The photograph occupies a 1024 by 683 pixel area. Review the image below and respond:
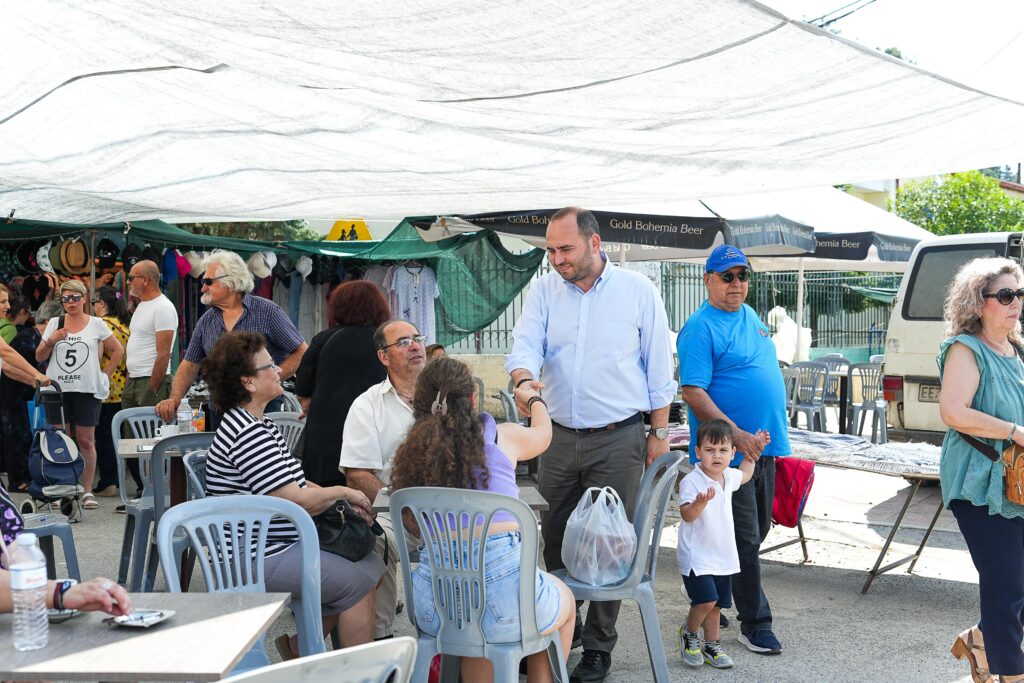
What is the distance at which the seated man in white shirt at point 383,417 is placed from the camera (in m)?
4.28

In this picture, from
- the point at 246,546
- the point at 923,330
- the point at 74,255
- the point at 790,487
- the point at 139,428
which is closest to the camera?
the point at 246,546

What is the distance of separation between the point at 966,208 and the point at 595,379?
27.4m

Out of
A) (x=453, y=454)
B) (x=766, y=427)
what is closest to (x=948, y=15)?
(x=766, y=427)

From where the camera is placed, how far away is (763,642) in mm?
4570

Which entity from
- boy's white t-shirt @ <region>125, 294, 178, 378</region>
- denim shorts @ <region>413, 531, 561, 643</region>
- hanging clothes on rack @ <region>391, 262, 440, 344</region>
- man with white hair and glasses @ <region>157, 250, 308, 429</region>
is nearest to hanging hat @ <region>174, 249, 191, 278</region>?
boy's white t-shirt @ <region>125, 294, 178, 378</region>

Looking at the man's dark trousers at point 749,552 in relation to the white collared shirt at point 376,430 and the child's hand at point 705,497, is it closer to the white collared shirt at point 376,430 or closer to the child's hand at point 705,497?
the child's hand at point 705,497

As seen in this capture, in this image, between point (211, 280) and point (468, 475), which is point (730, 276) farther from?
point (211, 280)

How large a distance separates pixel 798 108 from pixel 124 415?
445cm

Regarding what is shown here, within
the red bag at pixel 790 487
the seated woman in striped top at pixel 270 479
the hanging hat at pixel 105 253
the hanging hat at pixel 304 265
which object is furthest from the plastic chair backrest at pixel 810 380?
the seated woman in striped top at pixel 270 479

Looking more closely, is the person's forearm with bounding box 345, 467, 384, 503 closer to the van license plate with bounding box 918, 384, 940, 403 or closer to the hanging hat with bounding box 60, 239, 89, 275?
the van license plate with bounding box 918, 384, 940, 403

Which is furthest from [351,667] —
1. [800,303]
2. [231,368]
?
[800,303]

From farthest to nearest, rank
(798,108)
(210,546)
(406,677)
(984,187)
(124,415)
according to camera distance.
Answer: (984,187)
(124,415)
(798,108)
(210,546)
(406,677)

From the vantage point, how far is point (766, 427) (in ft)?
15.2

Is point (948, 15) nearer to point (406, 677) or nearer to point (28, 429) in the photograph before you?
point (406, 677)
